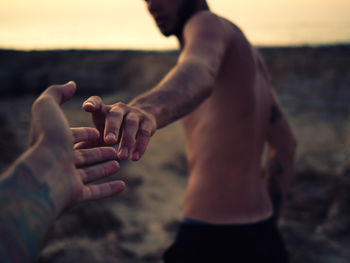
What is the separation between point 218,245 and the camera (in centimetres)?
145

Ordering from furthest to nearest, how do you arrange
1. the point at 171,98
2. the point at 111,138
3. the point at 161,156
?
the point at 161,156 < the point at 171,98 < the point at 111,138

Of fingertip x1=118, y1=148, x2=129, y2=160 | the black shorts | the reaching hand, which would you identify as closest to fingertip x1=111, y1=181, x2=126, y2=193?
the reaching hand

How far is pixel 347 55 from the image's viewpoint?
22.4 feet

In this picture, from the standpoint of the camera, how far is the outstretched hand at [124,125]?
71 centimetres

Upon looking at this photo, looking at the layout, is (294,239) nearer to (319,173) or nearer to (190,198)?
(319,173)

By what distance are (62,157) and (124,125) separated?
0.16 m

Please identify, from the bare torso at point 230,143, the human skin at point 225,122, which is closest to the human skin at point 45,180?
the human skin at point 225,122

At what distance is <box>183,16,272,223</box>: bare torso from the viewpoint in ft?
4.60

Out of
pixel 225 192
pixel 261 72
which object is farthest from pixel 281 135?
pixel 225 192

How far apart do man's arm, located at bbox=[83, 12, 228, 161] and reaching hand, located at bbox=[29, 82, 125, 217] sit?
0.21 feet

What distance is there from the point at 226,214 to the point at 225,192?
0.10 m

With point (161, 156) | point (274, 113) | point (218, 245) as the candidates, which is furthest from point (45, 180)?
point (161, 156)

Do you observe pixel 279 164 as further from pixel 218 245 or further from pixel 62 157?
pixel 62 157

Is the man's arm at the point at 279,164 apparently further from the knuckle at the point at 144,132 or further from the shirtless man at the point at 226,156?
the knuckle at the point at 144,132
